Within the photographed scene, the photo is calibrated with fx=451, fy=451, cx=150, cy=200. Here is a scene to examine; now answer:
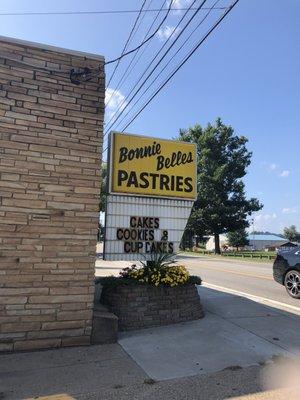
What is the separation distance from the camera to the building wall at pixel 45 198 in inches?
247

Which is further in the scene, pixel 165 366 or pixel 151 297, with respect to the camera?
pixel 151 297

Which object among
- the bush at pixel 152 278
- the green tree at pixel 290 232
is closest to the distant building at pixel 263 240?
the green tree at pixel 290 232

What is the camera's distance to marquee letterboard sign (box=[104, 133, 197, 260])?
862 centimetres

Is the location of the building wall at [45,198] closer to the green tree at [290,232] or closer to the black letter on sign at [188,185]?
the black letter on sign at [188,185]

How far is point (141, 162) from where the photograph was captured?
29.0 feet

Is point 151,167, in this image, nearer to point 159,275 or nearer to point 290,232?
point 159,275

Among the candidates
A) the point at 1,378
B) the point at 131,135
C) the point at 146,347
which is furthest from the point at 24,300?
the point at 131,135

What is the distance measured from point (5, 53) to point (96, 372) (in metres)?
4.60

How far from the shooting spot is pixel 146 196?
8.82m

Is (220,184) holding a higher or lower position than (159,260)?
higher

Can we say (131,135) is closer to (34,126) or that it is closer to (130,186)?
(130,186)

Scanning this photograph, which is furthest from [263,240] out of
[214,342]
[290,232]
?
[214,342]

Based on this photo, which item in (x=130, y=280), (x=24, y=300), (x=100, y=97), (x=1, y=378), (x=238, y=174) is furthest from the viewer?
(x=238, y=174)

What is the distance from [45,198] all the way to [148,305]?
261cm
